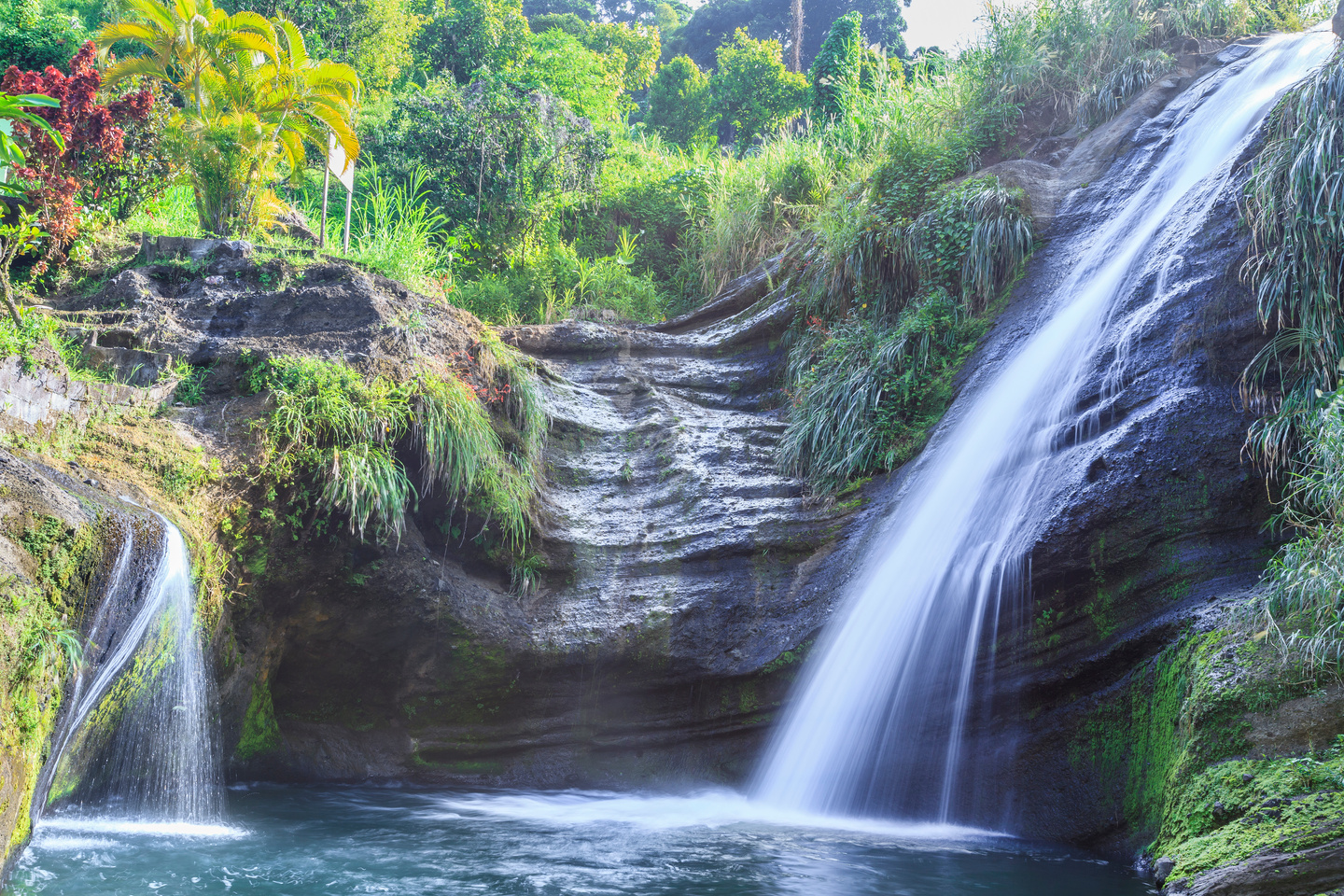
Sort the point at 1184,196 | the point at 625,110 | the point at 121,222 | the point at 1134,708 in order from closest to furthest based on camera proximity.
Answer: the point at 1134,708
the point at 1184,196
the point at 121,222
the point at 625,110

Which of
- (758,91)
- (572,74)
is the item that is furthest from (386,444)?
(758,91)

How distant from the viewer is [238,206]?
25.7 ft

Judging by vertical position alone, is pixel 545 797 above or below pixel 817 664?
below

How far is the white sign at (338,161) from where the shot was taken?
8.25 metres

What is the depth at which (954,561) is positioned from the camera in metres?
5.56

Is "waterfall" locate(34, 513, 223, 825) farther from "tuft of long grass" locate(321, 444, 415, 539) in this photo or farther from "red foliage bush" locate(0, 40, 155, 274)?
"red foliage bush" locate(0, 40, 155, 274)

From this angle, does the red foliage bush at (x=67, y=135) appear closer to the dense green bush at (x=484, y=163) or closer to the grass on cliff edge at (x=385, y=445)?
the grass on cliff edge at (x=385, y=445)

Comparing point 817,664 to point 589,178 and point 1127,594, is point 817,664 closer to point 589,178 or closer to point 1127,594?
point 1127,594

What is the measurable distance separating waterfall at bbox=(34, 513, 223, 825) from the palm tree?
433 cm

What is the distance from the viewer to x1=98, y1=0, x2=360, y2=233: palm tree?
7625 mm

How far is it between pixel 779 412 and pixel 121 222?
6.13 m

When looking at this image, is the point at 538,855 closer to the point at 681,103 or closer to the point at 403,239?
the point at 403,239

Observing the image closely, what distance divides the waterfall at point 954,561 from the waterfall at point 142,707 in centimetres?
348

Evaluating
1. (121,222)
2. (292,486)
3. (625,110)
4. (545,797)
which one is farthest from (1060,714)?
(625,110)
